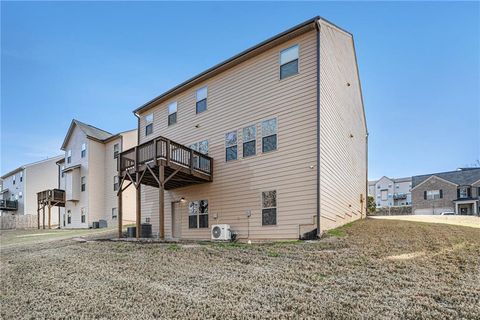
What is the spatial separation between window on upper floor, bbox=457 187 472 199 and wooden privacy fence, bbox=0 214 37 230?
45.0 metres

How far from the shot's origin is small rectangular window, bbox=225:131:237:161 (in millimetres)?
12387

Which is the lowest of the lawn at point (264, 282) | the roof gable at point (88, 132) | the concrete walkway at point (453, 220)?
the concrete walkway at point (453, 220)

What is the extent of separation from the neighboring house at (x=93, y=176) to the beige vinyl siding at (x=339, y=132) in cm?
1544

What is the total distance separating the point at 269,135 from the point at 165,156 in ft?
12.3

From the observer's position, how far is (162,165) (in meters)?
11.2

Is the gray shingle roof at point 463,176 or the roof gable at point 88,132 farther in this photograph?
the gray shingle roof at point 463,176

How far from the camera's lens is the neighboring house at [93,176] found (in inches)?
941

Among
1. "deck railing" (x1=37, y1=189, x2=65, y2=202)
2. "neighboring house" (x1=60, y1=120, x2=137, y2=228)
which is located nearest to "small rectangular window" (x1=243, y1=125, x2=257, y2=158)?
"neighboring house" (x1=60, y1=120, x2=137, y2=228)

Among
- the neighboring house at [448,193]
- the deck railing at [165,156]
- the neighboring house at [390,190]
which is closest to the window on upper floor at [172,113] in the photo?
the deck railing at [165,156]

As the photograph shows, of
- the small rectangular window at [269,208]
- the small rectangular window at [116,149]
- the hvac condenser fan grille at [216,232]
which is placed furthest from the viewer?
the small rectangular window at [116,149]

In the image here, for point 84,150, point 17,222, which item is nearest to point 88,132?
point 84,150

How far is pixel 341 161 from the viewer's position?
506 inches

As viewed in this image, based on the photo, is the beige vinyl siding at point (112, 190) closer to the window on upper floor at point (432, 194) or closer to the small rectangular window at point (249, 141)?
the small rectangular window at point (249, 141)

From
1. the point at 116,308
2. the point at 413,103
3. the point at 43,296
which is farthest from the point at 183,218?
→ the point at 413,103
